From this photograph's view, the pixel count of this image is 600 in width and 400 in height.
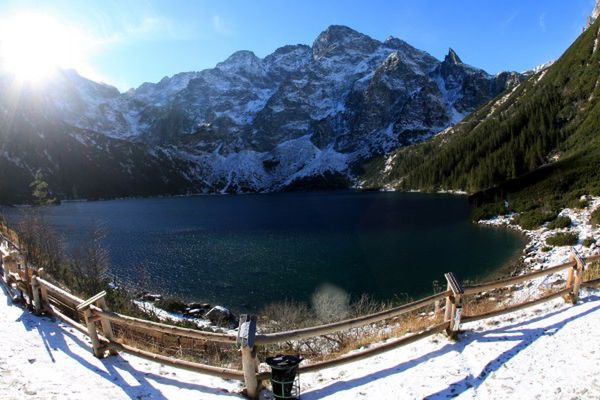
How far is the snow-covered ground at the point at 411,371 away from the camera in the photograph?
8.46 meters

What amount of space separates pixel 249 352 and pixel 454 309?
20.0 ft

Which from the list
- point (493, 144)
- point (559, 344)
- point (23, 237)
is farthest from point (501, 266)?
point (493, 144)

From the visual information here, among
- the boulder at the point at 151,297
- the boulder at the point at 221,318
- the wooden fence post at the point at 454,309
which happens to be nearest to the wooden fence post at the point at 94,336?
the wooden fence post at the point at 454,309

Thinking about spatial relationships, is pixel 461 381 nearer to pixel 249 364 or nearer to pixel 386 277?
pixel 249 364

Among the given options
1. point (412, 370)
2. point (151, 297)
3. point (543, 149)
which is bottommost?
point (151, 297)

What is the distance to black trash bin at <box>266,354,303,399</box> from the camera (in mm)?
8039

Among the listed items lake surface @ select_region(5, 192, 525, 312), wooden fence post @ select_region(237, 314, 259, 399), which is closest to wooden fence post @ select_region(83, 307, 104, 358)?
wooden fence post @ select_region(237, 314, 259, 399)

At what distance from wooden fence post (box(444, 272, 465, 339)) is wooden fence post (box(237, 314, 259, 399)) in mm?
5803

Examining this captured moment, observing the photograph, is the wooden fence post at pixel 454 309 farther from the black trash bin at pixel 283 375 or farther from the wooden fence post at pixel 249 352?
the wooden fence post at pixel 249 352

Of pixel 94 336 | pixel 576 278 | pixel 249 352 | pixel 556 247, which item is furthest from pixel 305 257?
pixel 249 352

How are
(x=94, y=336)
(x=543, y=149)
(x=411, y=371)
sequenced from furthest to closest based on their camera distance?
(x=543, y=149) < (x=94, y=336) < (x=411, y=371)

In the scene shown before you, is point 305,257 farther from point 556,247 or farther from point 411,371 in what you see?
point 411,371

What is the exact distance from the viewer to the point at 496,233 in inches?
2406

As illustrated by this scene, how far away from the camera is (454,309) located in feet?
35.6
